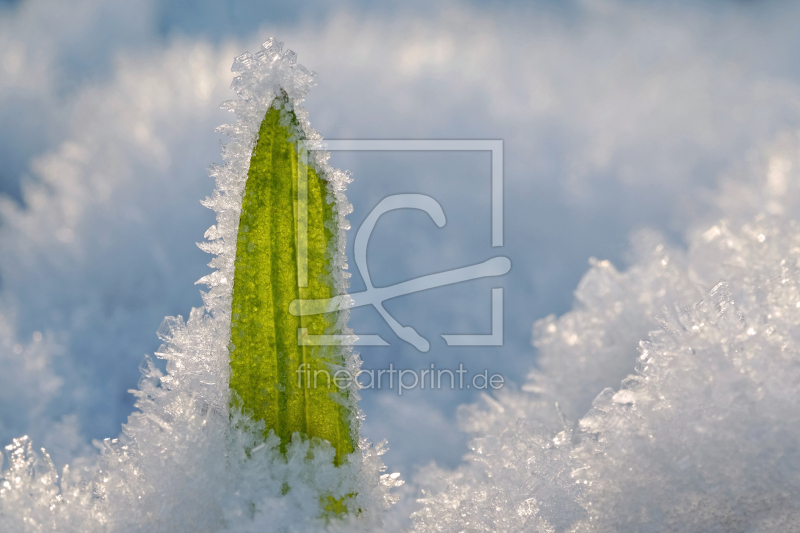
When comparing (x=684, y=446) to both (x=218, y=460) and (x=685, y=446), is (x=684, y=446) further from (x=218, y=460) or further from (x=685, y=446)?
(x=218, y=460)

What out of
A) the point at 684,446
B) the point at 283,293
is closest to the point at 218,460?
the point at 283,293

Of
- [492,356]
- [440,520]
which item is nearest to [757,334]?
[440,520]

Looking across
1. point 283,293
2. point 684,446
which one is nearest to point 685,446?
point 684,446

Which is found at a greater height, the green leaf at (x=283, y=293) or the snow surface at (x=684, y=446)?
the green leaf at (x=283, y=293)

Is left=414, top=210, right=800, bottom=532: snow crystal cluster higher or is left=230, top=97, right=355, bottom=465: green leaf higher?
left=230, top=97, right=355, bottom=465: green leaf

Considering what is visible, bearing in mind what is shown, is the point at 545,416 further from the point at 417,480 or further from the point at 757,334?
the point at 757,334

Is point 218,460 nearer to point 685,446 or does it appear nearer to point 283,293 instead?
point 283,293
